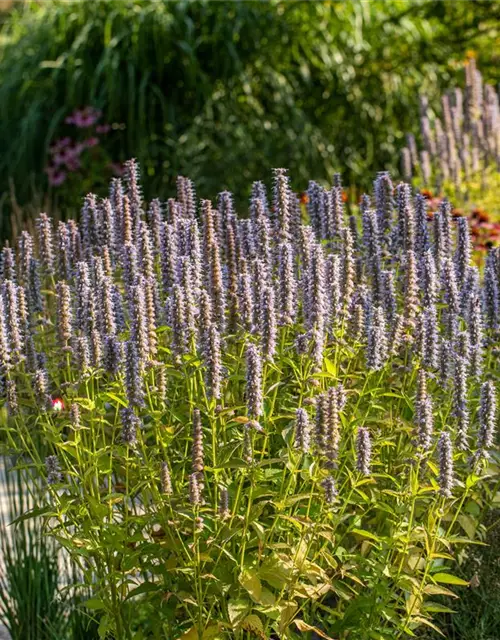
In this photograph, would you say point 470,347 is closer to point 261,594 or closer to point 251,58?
point 261,594

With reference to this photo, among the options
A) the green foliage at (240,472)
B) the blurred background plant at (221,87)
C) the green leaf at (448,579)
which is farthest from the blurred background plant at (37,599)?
the blurred background plant at (221,87)

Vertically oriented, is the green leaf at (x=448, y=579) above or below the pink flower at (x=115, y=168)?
below

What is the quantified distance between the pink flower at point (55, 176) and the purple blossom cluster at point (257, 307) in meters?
6.87

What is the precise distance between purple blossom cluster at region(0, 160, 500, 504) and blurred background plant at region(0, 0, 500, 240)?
6956mm

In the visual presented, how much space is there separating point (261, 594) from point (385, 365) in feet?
2.63

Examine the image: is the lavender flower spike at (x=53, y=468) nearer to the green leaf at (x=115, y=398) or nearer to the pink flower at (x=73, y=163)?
the green leaf at (x=115, y=398)

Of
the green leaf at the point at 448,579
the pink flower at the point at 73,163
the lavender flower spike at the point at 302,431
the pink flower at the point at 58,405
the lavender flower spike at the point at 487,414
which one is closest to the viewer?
the lavender flower spike at the point at 302,431

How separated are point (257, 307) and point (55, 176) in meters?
8.11

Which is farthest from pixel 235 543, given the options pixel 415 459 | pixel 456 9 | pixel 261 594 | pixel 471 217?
pixel 456 9

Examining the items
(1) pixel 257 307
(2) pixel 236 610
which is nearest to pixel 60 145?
(1) pixel 257 307

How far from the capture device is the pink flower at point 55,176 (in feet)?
36.2

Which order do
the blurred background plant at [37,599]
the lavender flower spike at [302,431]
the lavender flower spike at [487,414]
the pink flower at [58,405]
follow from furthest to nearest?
the blurred background plant at [37,599] < the pink flower at [58,405] < the lavender flower spike at [487,414] < the lavender flower spike at [302,431]

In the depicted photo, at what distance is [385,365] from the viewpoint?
11.7ft

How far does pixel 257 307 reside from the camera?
343 cm
